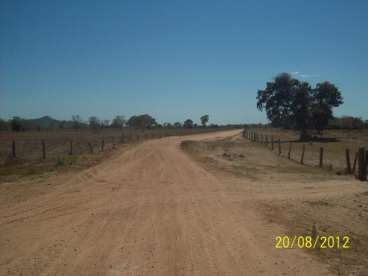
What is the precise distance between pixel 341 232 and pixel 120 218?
5211 mm

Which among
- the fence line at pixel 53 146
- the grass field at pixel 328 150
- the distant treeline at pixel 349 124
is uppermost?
the distant treeline at pixel 349 124

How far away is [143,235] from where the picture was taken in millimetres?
7527

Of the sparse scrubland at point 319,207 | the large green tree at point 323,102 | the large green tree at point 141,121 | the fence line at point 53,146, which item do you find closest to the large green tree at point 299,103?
the large green tree at point 323,102

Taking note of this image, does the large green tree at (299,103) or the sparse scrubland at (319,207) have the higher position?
the large green tree at (299,103)

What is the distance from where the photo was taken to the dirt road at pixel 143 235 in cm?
587

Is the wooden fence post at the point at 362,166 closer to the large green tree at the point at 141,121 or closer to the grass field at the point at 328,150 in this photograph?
the grass field at the point at 328,150

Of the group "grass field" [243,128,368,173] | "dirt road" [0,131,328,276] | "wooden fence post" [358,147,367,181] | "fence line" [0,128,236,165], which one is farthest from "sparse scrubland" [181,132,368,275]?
"fence line" [0,128,236,165]

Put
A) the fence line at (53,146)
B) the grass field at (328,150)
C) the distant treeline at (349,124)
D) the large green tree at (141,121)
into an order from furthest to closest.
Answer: the large green tree at (141,121) → the distant treeline at (349,124) → the fence line at (53,146) → the grass field at (328,150)

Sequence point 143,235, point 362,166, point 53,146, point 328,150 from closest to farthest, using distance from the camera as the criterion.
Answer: point 143,235 → point 362,166 → point 328,150 → point 53,146

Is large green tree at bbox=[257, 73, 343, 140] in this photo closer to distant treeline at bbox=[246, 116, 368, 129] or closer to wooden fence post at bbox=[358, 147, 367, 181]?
distant treeline at bbox=[246, 116, 368, 129]

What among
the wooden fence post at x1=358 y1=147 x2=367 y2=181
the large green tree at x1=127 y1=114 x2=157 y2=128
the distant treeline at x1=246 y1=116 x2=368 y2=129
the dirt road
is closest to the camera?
the dirt road

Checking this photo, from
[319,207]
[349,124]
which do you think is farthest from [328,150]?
[349,124]

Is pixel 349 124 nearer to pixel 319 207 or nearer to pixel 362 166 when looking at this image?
pixel 362 166

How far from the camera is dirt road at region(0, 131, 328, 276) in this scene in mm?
5867
